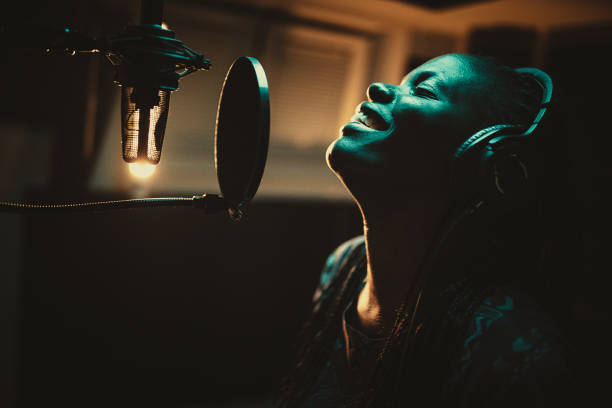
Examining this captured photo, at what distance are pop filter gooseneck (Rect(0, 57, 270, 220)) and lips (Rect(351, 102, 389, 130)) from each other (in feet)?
1.24

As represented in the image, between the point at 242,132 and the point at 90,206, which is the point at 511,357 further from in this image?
the point at 90,206

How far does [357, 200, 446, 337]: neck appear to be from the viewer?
116 cm

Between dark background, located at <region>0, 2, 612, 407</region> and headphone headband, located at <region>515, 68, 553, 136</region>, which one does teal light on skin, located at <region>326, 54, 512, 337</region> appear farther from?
dark background, located at <region>0, 2, 612, 407</region>

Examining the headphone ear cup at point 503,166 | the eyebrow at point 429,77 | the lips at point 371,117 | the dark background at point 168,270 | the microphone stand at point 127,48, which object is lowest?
the dark background at point 168,270

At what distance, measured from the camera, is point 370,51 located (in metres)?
2.88

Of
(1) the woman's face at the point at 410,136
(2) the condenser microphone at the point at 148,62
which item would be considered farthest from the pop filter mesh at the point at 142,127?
(1) the woman's face at the point at 410,136

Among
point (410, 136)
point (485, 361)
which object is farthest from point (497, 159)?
point (485, 361)

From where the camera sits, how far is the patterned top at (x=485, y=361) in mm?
900

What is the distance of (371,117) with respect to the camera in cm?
113

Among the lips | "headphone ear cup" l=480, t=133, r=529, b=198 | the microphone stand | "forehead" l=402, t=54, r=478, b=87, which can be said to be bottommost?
"headphone ear cup" l=480, t=133, r=529, b=198

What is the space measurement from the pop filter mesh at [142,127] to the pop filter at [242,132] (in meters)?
0.12

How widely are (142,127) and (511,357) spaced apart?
85cm

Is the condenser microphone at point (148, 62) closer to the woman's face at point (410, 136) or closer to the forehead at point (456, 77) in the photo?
the woman's face at point (410, 136)

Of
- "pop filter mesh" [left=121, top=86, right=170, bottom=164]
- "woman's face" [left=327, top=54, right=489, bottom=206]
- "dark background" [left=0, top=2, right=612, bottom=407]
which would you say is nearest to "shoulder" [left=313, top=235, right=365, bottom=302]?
"woman's face" [left=327, top=54, right=489, bottom=206]
